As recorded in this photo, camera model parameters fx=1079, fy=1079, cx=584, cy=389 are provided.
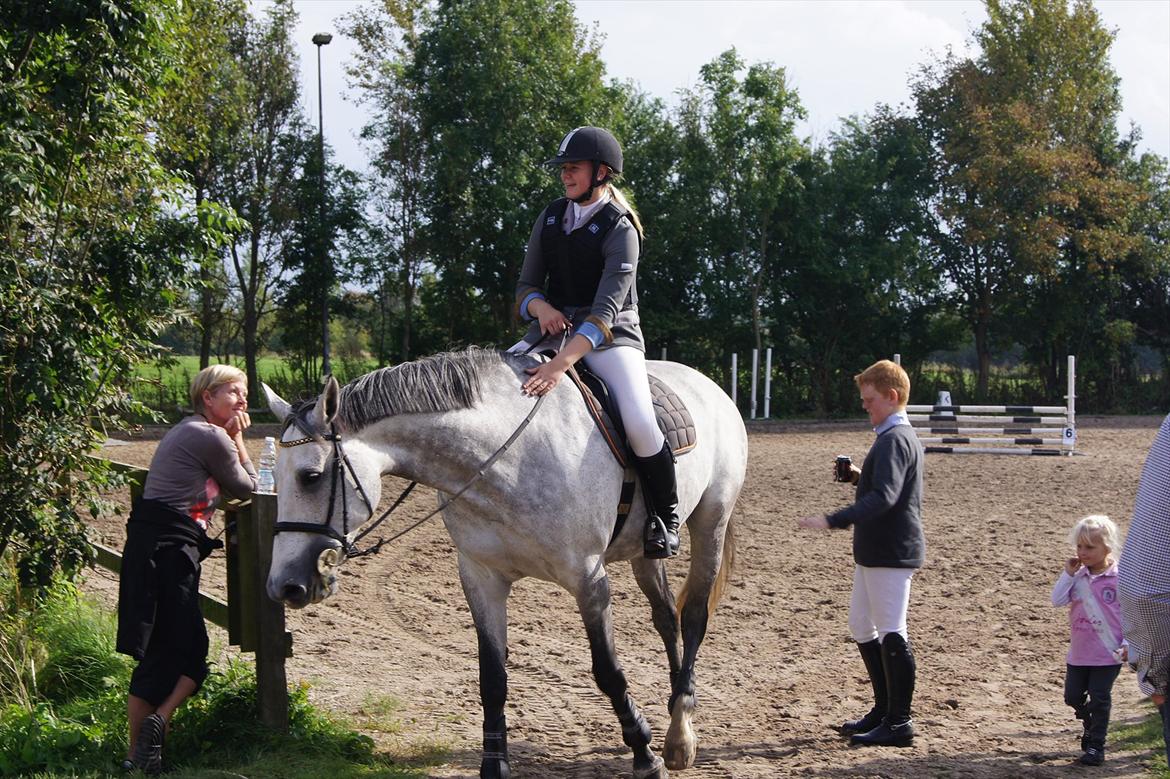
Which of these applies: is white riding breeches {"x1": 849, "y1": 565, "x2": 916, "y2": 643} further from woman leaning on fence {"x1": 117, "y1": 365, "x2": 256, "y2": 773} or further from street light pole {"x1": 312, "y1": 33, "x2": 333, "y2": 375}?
street light pole {"x1": 312, "y1": 33, "x2": 333, "y2": 375}

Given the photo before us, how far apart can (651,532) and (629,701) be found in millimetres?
721

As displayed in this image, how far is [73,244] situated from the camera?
5.43m

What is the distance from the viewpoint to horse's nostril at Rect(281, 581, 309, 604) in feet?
12.3

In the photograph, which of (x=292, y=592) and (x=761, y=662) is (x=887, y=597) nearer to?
(x=761, y=662)

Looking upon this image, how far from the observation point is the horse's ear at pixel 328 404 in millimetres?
3774

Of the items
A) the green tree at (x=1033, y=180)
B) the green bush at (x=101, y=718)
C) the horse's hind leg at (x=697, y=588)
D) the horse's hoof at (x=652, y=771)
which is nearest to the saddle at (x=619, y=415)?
the horse's hind leg at (x=697, y=588)

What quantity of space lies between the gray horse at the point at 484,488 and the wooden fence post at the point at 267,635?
94 centimetres

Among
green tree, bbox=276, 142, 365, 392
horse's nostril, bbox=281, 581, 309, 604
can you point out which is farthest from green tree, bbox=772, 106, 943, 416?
horse's nostril, bbox=281, 581, 309, 604

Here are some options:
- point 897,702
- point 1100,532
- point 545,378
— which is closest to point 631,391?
point 545,378

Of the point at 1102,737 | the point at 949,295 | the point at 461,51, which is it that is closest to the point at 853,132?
the point at 949,295

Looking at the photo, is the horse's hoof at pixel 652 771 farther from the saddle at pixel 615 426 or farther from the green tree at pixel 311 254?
the green tree at pixel 311 254

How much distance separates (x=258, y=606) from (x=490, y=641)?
115 centimetres

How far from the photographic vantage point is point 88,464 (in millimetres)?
5625

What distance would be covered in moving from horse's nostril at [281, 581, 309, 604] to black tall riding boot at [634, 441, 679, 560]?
5.03 ft
